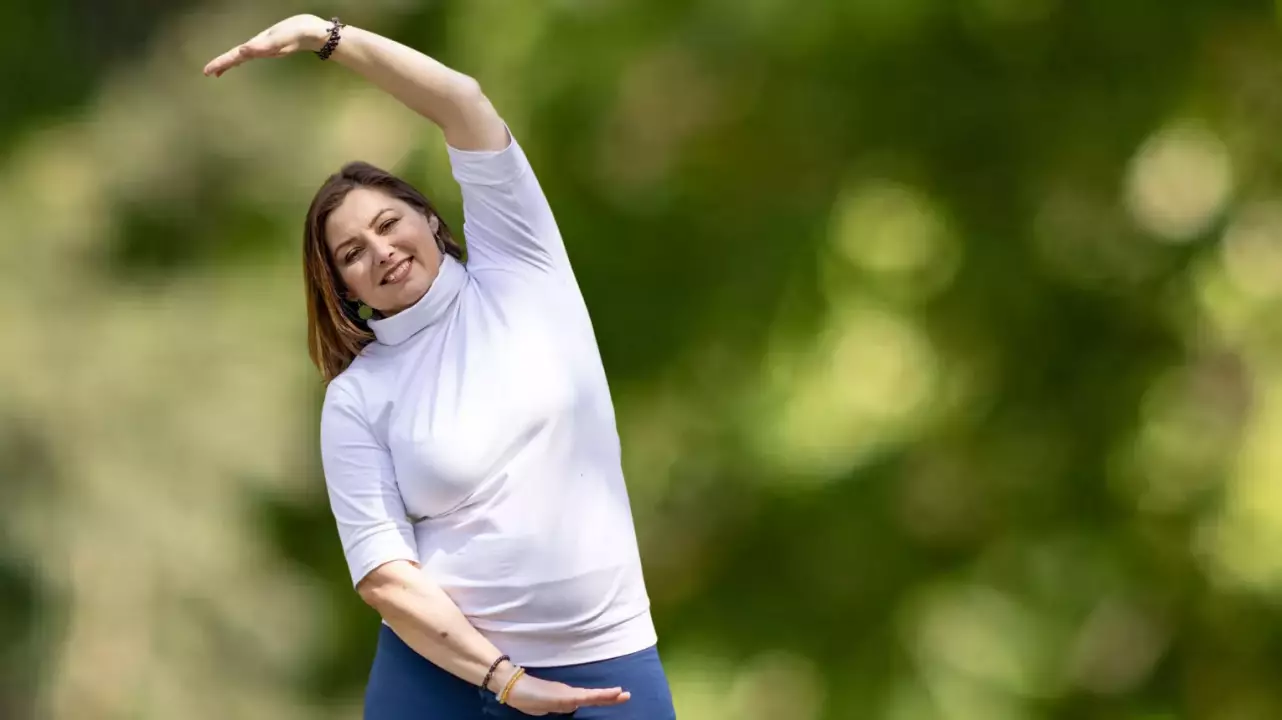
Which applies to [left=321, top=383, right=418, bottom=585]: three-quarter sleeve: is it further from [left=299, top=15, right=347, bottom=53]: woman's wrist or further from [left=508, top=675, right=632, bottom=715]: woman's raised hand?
[left=299, top=15, right=347, bottom=53]: woman's wrist

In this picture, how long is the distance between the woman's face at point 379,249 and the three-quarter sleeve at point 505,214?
75 mm

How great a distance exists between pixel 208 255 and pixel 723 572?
1758 mm

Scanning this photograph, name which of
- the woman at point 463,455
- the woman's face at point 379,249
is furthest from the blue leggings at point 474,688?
the woman's face at point 379,249

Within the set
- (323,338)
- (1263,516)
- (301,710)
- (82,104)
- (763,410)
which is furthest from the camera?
(82,104)

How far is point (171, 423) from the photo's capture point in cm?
381

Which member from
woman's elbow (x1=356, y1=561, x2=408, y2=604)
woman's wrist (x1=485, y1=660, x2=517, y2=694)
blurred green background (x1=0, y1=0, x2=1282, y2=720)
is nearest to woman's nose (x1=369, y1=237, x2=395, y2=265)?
woman's elbow (x1=356, y1=561, x2=408, y2=604)

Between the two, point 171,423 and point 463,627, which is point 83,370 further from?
point 463,627

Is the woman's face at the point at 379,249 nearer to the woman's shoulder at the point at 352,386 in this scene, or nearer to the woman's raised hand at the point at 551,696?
the woman's shoulder at the point at 352,386

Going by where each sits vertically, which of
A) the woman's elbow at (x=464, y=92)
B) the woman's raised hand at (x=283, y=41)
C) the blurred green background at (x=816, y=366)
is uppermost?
the woman's raised hand at (x=283, y=41)

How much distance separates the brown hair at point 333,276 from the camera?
1.55 metres

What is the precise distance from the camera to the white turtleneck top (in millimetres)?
1496

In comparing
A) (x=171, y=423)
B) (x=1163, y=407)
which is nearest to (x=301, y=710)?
(x=171, y=423)

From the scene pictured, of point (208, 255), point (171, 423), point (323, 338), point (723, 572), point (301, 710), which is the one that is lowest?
point (301, 710)

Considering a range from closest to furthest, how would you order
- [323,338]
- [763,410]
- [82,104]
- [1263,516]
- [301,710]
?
[323,338] < [1263,516] < [763,410] < [301,710] < [82,104]
